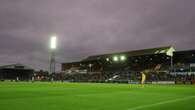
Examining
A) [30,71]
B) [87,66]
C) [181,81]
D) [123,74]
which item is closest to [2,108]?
[181,81]

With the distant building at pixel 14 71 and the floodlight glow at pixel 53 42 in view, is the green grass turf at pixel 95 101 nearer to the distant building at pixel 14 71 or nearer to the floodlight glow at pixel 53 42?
the floodlight glow at pixel 53 42

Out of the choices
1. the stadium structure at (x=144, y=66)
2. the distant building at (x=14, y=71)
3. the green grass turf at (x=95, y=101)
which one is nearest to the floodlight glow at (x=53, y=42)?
the stadium structure at (x=144, y=66)

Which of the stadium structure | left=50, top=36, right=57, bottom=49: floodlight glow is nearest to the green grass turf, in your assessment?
left=50, top=36, right=57, bottom=49: floodlight glow

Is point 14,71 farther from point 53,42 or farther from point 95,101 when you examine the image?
point 95,101

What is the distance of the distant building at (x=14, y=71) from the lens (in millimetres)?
99938

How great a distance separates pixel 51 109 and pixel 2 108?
2.02m

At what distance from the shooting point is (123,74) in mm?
75938

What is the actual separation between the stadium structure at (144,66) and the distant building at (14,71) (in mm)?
17654

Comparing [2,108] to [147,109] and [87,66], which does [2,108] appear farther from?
[87,66]

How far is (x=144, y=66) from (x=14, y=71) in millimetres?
55917

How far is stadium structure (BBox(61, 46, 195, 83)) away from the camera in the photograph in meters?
65.8

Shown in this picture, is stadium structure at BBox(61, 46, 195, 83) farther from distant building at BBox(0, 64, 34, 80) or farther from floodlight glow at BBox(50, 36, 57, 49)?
floodlight glow at BBox(50, 36, 57, 49)

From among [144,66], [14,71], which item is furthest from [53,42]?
[14,71]

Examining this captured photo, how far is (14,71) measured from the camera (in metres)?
103
